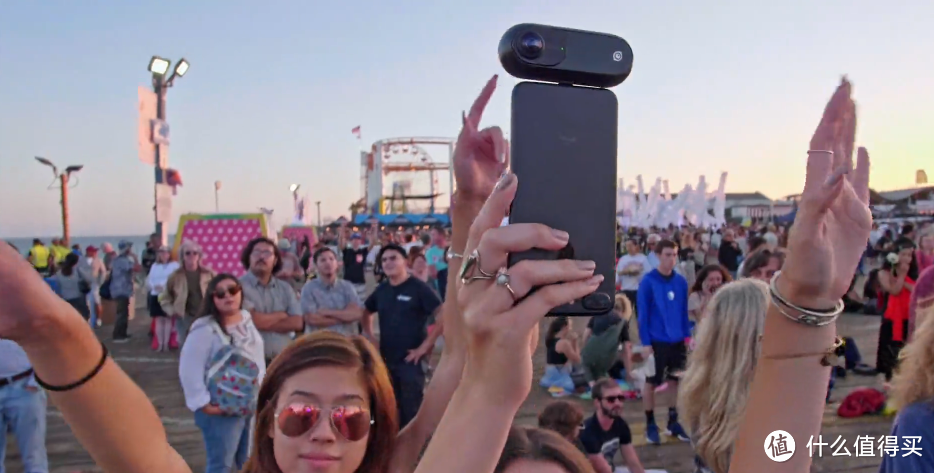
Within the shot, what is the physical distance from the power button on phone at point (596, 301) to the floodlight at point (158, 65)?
11278 mm

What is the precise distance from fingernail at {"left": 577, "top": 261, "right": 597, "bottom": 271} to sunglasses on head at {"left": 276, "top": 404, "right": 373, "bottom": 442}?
3.47ft

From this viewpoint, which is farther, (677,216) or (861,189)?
(677,216)

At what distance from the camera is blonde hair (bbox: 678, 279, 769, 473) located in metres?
2.47

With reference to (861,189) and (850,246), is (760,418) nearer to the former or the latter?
(850,246)

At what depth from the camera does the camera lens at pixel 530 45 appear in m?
0.92

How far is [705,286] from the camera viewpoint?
6.44 metres

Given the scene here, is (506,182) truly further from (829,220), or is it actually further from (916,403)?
(916,403)

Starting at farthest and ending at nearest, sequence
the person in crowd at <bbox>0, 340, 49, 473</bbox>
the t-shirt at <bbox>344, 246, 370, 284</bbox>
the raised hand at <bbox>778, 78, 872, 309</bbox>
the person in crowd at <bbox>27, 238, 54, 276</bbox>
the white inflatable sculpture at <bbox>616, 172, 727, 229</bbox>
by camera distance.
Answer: the white inflatable sculpture at <bbox>616, 172, 727, 229</bbox> < the person in crowd at <bbox>27, 238, 54, 276</bbox> < the t-shirt at <bbox>344, 246, 370, 284</bbox> < the person in crowd at <bbox>0, 340, 49, 473</bbox> < the raised hand at <bbox>778, 78, 872, 309</bbox>

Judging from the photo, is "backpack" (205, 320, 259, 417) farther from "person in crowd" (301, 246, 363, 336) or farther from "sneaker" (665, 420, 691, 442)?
"sneaker" (665, 420, 691, 442)

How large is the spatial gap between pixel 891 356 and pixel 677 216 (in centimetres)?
2583

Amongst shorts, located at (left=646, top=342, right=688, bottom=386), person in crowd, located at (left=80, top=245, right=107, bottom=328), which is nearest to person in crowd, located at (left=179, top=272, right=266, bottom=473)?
shorts, located at (left=646, top=342, right=688, bottom=386)

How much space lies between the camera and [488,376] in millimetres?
823

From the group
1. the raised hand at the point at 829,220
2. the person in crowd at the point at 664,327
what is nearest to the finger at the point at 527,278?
the raised hand at the point at 829,220

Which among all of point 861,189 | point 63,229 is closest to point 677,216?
point 63,229
